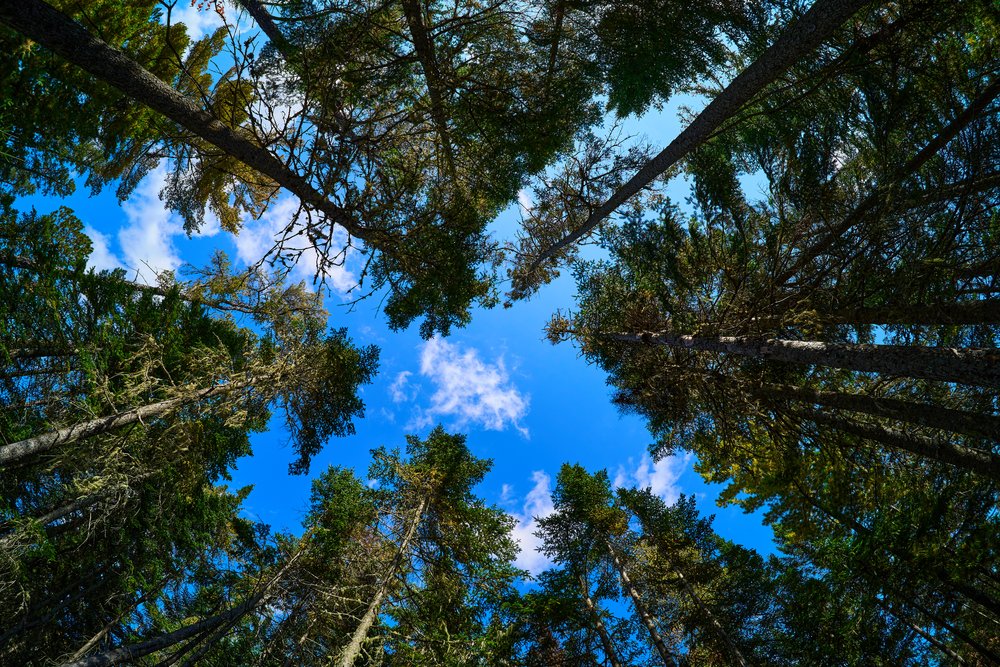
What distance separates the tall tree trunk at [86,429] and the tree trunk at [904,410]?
10.1 metres

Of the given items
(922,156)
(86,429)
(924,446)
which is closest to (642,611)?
(924,446)

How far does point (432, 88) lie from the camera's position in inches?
302

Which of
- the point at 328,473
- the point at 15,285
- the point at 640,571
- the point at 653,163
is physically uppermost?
the point at 653,163

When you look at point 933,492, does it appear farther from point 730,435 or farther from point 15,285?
point 15,285

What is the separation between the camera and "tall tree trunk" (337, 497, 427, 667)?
6066 mm

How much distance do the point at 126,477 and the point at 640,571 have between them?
11497 mm

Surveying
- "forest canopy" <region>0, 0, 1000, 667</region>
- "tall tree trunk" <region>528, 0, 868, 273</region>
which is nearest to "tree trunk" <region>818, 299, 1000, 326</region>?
"forest canopy" <region>0, 0, 1000, 667</region>

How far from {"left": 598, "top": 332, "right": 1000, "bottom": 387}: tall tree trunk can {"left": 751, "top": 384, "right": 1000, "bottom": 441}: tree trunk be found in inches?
38.9

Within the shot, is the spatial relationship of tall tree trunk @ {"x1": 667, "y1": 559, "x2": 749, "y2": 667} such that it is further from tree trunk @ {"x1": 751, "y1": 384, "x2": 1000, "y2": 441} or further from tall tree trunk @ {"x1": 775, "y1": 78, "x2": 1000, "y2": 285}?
tall tree trunk @ {"x1": 775, "y1": 78, "x2": 1000, "y2": 285}

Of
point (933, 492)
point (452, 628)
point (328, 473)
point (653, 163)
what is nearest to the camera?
point (933, 492)

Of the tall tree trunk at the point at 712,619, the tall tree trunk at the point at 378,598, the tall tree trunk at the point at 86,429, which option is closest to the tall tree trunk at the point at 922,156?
the tall tree trunk at the point at 712,619

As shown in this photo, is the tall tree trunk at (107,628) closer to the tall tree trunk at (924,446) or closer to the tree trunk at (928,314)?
the tall tree trunk at (924,446)

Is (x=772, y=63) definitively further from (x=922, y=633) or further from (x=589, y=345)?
(x=922, y=633)

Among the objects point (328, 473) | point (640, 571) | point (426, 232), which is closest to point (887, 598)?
point (640, 571)
